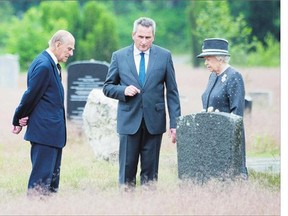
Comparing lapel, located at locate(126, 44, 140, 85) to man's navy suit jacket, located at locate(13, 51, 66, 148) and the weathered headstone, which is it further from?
the weathered headstone

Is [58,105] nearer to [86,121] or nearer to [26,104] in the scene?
[26,104]

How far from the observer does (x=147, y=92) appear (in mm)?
8773

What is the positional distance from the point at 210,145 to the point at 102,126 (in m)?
3.98

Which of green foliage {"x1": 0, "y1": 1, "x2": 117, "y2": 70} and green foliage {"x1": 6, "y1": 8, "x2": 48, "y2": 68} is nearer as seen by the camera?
green foliage {"x1": 6, "y1": 8, "x2": 48, "y2": 68}

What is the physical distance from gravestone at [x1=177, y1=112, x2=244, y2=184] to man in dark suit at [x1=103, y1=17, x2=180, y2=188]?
0.22 meters

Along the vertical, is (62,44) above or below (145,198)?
above

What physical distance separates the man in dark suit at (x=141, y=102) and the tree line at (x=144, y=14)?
47.0 feet

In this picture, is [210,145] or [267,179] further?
[267,179]

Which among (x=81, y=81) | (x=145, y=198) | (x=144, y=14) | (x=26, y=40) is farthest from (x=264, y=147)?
(x=144, y=14)

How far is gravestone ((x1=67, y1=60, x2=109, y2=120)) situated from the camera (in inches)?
598

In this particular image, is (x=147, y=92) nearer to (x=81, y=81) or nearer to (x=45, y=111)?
(x=45, y=111)

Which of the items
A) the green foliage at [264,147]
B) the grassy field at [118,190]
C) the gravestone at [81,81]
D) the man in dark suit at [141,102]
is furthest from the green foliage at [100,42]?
the man in dark suit at [141,102]

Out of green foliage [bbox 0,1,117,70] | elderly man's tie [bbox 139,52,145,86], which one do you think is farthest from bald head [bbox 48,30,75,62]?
green foliage [bbox 0,1,117,70]
